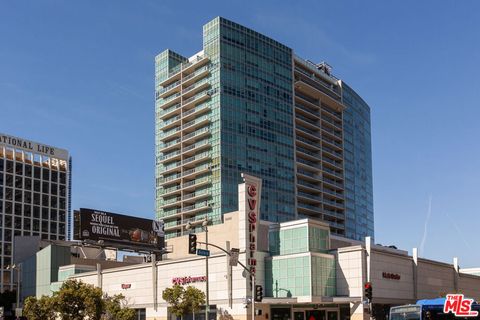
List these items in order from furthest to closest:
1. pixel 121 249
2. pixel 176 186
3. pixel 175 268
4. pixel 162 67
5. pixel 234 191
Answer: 1. pixel 162 67
2. pixel 176 186
3. pixel 234 191
4. pixel 121 249
5. pixel 175 268

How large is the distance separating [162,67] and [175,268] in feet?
313

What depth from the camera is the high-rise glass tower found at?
144125mm

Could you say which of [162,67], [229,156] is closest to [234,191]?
[229,156]

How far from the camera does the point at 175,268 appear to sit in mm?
78438

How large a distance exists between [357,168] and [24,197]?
98.1 m

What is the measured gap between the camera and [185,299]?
225 ft

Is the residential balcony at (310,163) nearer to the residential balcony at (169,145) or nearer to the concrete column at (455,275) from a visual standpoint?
the residential balcony at (169,145)

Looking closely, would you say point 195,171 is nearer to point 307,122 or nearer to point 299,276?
point 307,122

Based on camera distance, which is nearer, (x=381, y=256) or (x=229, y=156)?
(x=381, y=256)

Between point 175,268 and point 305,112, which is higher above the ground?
point 305,112

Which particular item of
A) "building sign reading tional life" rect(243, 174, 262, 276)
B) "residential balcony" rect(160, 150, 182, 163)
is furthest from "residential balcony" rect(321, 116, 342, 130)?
"building sign reading tional life" rect(243, 174, 262, 276)

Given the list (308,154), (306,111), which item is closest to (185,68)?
(306,111)

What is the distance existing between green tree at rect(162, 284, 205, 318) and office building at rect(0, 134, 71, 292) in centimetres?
11891

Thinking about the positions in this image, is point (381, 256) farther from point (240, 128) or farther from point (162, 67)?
point (162, 67)
